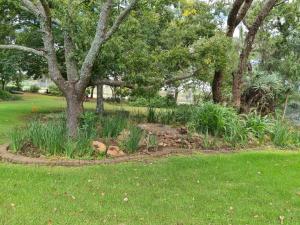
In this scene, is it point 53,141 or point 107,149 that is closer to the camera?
point 53,141

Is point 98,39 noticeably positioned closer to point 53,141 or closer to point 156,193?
point 53,141

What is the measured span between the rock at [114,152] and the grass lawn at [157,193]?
84 centimetres

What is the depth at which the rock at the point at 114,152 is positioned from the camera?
8.26 m

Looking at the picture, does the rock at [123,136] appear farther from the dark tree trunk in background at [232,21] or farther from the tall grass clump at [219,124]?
the dark tree trunk in background at [232,21]

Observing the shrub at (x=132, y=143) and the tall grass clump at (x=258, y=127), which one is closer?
the shrub at (x=132, y=143)

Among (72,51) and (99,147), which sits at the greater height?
(72,51)

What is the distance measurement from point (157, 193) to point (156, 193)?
1 cm

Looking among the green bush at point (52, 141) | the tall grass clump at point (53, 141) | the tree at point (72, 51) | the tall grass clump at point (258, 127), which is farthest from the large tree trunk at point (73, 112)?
the tall grass clump at point (258, 127)

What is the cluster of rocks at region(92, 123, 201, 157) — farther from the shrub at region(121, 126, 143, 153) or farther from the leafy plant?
the shrub at region(121, 126, 143, 153)

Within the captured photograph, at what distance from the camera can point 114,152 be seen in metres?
8.35

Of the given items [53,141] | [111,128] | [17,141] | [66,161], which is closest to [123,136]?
[111,128]

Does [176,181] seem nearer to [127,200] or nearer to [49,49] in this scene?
[127,200]

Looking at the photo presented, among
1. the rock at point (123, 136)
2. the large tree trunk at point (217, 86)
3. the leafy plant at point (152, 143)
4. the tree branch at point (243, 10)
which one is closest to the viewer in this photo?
the leafy plant at point (152, 143)

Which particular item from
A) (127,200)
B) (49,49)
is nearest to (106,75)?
(49,49)
